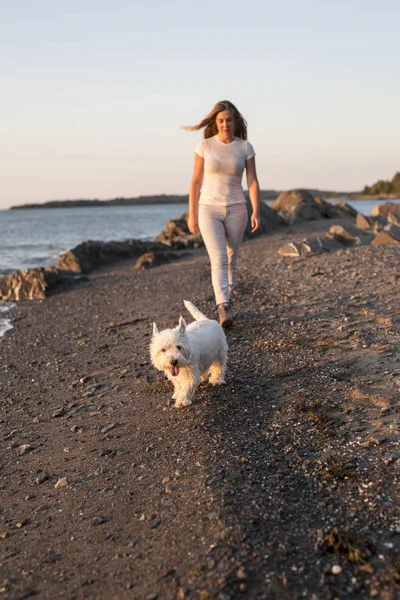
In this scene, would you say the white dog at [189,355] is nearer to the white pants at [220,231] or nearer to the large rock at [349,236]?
the white pants at [220,231]

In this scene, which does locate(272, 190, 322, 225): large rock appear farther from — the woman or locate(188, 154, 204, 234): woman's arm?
locate(188, 154, 204, 234): woman's arm

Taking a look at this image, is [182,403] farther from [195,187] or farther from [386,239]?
[386,239]

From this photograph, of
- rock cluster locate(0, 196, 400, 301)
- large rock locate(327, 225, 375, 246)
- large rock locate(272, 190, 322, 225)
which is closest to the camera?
rock cluster locate(0, 196, 400, 301)

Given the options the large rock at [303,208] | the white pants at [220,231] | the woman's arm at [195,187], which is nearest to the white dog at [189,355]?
the white pants at [220,231]

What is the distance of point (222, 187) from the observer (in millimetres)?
8414

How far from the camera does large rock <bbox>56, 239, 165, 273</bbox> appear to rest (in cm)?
2142

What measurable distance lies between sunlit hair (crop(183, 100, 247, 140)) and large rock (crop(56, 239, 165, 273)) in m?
13.3

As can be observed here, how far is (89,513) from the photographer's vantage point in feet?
14.6

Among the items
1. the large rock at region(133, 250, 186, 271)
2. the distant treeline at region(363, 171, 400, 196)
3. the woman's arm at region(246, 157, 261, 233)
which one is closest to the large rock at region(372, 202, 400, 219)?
the large rock at region(133, 250, 186, 271)

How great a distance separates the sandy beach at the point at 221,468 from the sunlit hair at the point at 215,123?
287 cm

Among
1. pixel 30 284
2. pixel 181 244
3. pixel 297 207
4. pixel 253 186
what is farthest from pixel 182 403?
pixel 297 207

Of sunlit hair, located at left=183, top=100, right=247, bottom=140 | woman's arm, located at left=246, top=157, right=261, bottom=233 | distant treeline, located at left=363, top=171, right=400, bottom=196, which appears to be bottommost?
distant treeline, located at left=363, top=171, right=400, bottom=196

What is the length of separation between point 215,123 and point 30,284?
1053 cm

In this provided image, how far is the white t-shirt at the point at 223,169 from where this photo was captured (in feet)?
26.9
